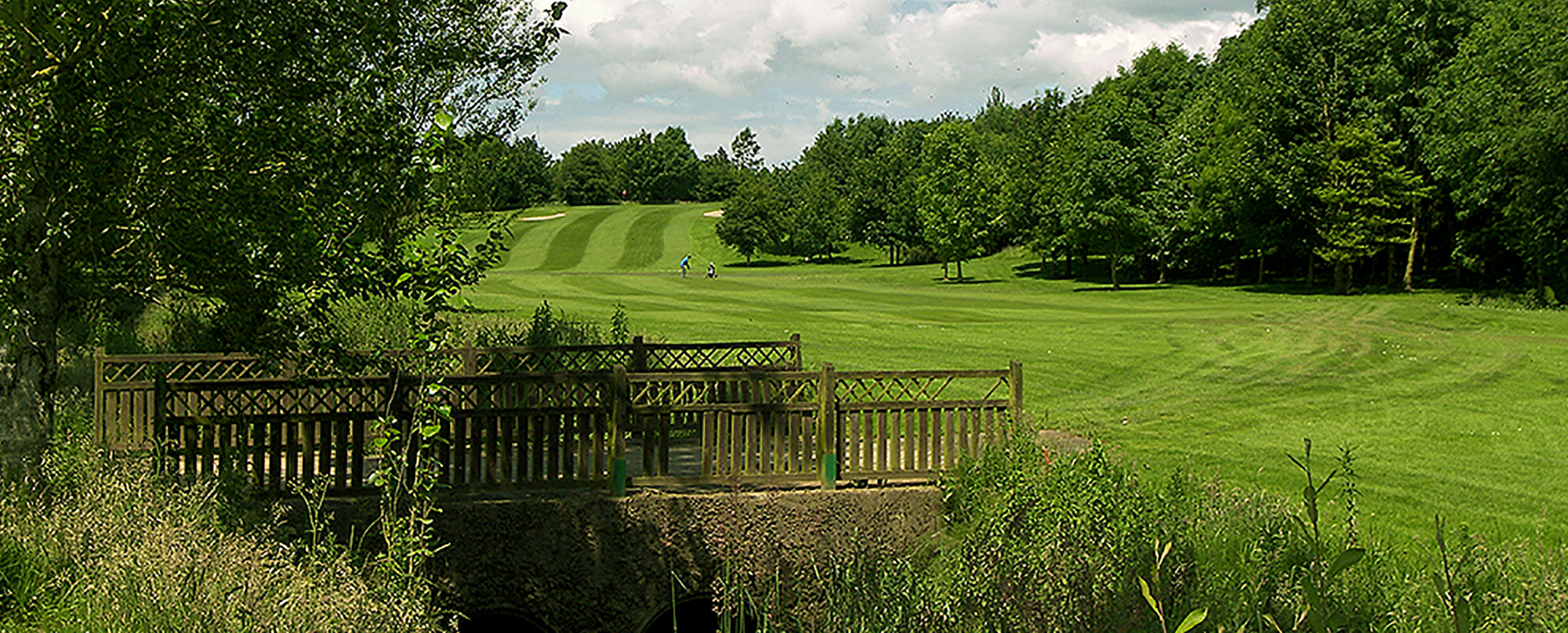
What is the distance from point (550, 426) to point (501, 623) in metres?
2.37

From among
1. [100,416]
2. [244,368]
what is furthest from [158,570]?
[244,368]

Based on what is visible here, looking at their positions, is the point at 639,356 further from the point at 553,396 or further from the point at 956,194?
the point at 956,194

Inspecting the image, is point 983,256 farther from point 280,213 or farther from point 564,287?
point 280,213

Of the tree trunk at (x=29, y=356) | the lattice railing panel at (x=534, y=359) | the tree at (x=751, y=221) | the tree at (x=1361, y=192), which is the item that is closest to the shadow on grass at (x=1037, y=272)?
the tree at (x=1361, y=192)

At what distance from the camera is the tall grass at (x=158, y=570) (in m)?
5.71

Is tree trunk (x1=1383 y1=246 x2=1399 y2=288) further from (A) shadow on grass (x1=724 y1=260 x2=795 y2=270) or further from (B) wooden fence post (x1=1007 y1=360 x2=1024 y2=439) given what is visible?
(A) shadow on grass (x1=724 y1=260 x2=795 y2=270)

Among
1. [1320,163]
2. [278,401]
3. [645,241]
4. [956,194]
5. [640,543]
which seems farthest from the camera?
[645,241]

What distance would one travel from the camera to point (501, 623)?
1132 cm

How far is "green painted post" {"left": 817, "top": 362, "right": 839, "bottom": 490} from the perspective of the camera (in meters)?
10.9

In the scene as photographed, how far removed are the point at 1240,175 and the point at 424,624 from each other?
4786 centimetres

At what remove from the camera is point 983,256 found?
79.6 meters

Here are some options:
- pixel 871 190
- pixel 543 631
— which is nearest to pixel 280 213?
pixel 543 631

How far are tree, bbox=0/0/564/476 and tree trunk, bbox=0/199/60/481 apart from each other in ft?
0.04

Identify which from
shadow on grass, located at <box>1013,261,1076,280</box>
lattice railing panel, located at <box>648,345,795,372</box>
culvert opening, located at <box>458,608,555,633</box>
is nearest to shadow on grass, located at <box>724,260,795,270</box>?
shadow on grass, located at <box>1013,261,1076,280</box>
